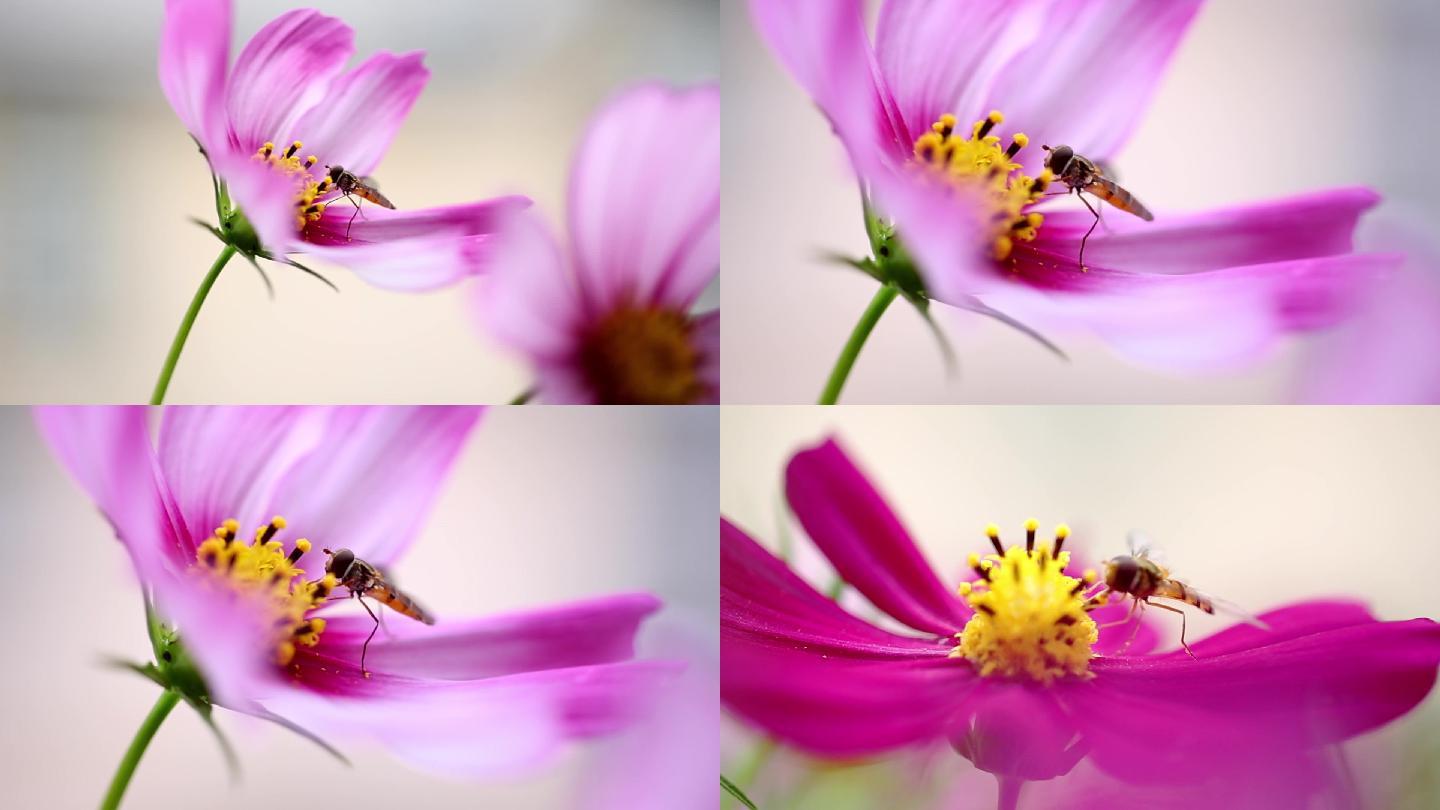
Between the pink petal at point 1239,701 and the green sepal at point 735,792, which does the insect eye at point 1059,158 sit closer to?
the pink petal at point 1239,701

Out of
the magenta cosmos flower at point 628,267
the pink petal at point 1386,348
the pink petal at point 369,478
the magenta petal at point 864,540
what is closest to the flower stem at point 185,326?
the pink petal at point 369,478

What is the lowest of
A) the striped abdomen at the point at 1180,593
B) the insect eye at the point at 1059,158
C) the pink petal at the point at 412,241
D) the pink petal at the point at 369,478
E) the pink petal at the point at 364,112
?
the striped abdomen at the point at 1180,593

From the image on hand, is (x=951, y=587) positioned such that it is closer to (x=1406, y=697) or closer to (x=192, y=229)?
(x=1406, y=697)

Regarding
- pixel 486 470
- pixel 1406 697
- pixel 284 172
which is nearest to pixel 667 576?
pixel 486 470

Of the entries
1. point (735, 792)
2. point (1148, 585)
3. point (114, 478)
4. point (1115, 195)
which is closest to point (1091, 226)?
point (1115, 195)

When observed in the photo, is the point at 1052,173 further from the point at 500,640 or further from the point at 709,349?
the point at 500,640

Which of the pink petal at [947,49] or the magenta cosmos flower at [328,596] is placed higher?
the pink petal at [947,49]

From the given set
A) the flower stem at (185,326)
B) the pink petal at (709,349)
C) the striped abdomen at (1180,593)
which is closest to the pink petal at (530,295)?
the pink petal at (709,349)

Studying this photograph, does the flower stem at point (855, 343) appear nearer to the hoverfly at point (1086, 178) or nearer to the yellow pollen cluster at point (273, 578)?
the hoverfly at point (1086, 178)
